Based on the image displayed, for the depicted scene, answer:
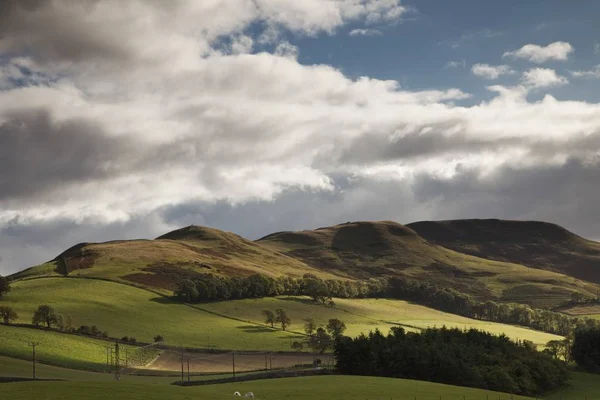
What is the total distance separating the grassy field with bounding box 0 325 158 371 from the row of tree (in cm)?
5150

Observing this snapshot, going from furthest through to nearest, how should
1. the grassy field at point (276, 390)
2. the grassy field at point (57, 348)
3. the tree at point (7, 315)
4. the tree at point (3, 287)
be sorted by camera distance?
the tree at point (3, 287) < the tree at point (7, 315) < the grassy field at point (57, 348) < the grassy field at point (276, 390)

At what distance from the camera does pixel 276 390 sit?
82.5 meters

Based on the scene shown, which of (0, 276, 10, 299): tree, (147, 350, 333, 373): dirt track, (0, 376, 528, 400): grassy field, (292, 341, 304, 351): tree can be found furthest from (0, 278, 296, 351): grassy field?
(0, 376, 528, 400): grassy field

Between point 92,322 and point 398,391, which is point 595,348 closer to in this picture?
point 398,391

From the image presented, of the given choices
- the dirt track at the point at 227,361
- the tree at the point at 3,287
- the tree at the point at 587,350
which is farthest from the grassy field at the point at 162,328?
the tree at the point at 587,350

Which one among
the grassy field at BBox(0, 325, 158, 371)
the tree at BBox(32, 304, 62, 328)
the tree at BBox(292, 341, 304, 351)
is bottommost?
the tree at BBox(292, 341, 304, 351)

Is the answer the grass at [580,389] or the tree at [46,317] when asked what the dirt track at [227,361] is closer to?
the tree at [46,317]

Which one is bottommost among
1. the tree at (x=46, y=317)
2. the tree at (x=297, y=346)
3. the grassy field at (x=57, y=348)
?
the tree at (x=297, y=346)

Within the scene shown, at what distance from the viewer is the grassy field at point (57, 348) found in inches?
5098

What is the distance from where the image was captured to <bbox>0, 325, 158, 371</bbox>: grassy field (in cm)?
12950

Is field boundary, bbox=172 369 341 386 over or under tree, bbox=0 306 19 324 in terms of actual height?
under

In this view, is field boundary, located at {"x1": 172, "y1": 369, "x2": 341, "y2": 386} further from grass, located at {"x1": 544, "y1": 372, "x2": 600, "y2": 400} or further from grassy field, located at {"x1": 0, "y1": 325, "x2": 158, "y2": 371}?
grass, located at {"x1": 544, "y1": 372, "x2": 600, "y2": 400}

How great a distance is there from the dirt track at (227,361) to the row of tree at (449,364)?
1142 inches

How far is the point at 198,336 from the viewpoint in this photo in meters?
182
